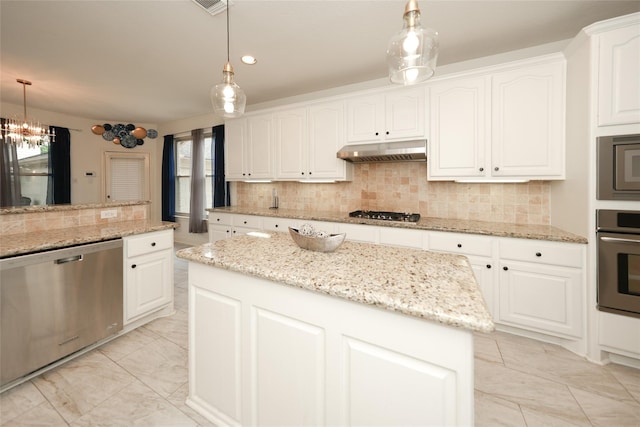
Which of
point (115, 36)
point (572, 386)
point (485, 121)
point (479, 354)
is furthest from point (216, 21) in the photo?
point (572, 386)

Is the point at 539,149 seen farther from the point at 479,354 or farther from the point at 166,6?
the point at 166,6

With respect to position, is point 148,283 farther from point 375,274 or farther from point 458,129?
point 458,129

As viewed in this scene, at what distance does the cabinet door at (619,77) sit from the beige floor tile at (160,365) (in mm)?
3337

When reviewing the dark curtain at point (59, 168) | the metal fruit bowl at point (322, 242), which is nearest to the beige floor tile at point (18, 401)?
the metal fruit bowl at point (322, 242)

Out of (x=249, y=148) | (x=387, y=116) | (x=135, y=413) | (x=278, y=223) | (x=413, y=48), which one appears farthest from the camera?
(x=249, y=148)

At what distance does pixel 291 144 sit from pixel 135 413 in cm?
309

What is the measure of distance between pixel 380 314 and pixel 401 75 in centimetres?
111

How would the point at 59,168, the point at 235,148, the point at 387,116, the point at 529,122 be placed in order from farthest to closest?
the point at 59,168
the point at 235,148
the point at 387,116
the point at 529,122

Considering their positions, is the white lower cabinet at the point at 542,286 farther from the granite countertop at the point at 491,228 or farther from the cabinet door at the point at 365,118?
the cabinet door at the point at 365,118

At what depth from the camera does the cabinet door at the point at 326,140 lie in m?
3.38

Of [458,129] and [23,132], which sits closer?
[458,129]

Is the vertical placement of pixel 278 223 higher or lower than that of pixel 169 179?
lower

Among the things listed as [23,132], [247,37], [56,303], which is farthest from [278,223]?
[23,132]

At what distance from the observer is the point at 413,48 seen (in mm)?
1178
